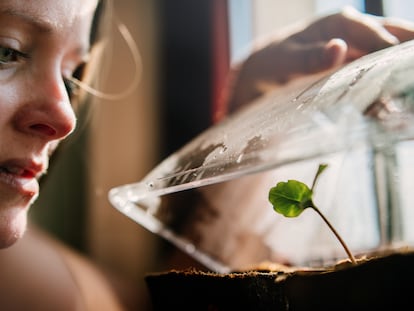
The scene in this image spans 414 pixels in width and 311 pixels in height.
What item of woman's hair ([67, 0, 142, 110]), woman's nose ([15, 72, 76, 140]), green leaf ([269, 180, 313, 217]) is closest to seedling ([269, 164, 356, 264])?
green leaf ([269, 180, 313, 217])

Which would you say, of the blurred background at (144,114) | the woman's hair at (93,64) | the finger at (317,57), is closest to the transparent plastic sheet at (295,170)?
the finger at (317,57)

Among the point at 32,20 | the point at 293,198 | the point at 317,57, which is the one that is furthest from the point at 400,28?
the point at 32,20

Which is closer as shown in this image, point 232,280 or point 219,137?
point 232,280

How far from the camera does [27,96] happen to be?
0.56 meters

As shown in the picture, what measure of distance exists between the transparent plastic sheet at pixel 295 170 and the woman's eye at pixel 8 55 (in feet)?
0.62

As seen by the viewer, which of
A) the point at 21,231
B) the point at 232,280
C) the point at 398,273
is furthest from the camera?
the point at 21,231

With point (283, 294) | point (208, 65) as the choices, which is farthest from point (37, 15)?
point (208, 65)

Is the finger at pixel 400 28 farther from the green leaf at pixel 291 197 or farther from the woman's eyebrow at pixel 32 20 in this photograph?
the woman's eyebrow at pixel 32 20

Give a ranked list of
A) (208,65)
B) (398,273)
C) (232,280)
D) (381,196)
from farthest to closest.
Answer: (208,65) → (381,196) → (232,280) → (398,273)

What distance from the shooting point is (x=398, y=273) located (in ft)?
1.15

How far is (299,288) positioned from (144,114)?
1.35 metres

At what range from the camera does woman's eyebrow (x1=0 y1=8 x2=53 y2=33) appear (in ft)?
1.73

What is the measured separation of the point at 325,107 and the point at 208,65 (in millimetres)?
1114

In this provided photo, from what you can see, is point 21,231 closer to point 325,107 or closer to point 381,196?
point 325,107
